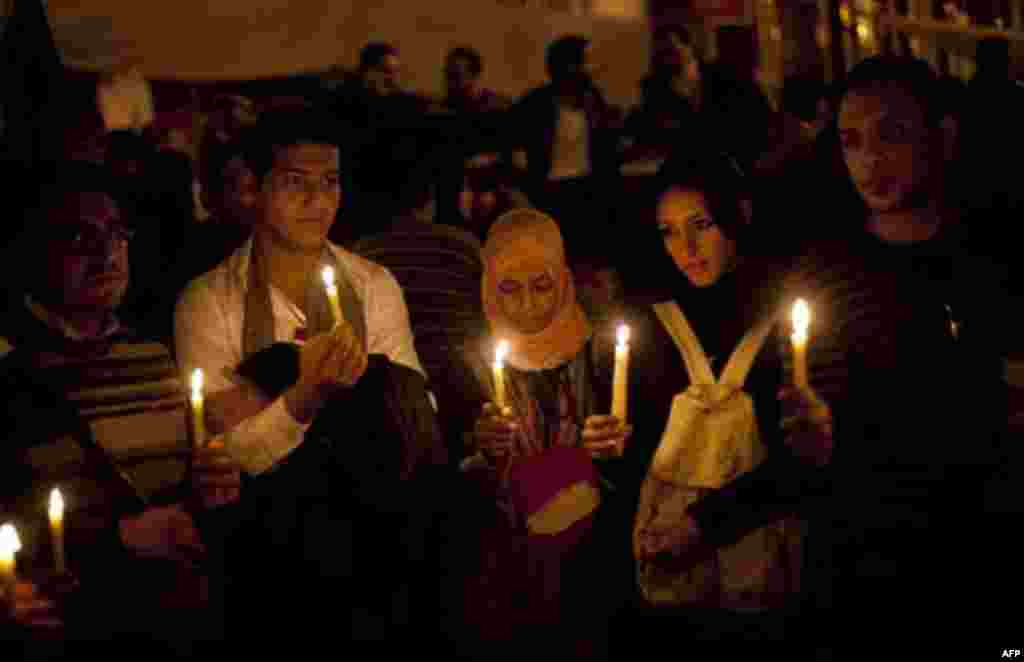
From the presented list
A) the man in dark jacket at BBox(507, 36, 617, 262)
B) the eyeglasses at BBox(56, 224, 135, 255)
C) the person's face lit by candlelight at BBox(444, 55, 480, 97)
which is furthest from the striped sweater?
the person's face lit by candlelight at BBox(444, 55, 480, 97)

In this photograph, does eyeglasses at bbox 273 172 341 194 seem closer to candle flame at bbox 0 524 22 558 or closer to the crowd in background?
the crowd in background

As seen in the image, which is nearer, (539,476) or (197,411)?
(197,411)

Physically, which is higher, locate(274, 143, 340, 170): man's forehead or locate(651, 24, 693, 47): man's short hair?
locate(651, 24, 693, 47): man's short hair

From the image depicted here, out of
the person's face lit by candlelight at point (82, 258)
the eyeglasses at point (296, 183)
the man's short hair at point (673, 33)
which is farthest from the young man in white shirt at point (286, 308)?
the man's short hair at point (673, 33)

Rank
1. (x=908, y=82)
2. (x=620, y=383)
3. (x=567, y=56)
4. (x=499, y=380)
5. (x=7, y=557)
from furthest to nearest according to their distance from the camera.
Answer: (x=567, y=56) < (x=908, y=82) < (x=499, y=380) < (x=620, y=383) < (x=7, y=557)

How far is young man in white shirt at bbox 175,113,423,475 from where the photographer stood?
16.2 feet

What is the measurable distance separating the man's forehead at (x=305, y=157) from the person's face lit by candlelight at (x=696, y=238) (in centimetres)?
125

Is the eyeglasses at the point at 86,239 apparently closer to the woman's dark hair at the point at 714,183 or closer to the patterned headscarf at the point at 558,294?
the patterned headscarf at the point at 558,294

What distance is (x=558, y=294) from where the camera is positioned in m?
5.25

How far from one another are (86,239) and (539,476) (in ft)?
5.71

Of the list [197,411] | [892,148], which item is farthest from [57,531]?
[892,148]

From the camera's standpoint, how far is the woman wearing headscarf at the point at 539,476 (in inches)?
198

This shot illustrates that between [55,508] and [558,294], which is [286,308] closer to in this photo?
[558,294]

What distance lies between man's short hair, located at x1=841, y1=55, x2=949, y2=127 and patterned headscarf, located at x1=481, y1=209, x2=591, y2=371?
1.19 m
